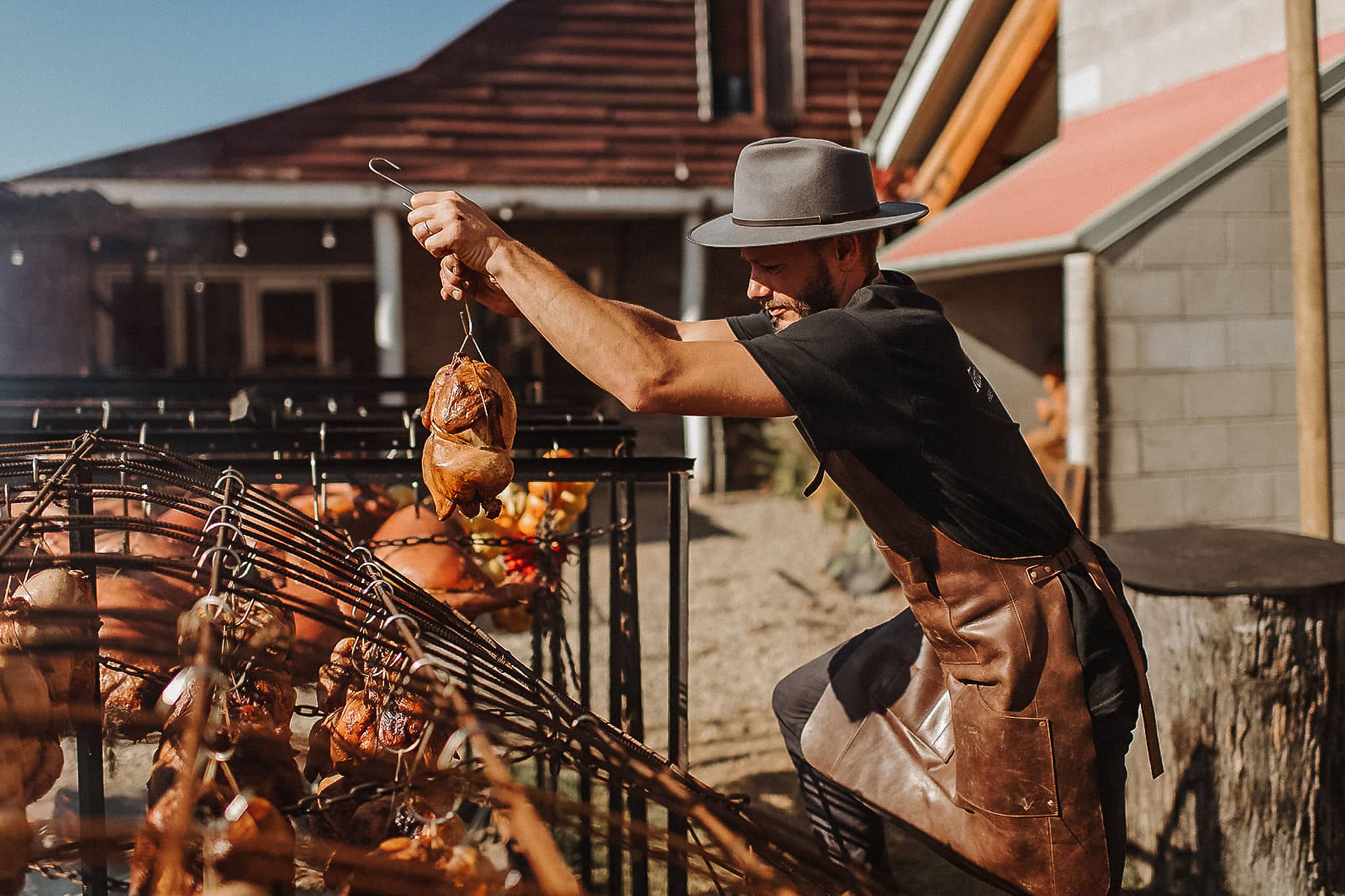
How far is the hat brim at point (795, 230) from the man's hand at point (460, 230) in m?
0.46

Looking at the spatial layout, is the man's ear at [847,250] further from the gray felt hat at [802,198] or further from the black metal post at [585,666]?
the black metal post at [585,666]

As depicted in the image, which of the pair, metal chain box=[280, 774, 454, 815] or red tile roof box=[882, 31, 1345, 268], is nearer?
metal chain box=[280, 774, 454, 815]

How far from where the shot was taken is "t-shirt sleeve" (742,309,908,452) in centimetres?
203

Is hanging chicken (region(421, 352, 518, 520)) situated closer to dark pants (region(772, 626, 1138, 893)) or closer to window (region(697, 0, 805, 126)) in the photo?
dark pants (region(772, 626, 1138, 893))

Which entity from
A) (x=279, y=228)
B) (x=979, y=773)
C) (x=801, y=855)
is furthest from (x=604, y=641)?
(x=279, y=228)

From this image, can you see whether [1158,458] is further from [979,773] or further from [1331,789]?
[979,773]

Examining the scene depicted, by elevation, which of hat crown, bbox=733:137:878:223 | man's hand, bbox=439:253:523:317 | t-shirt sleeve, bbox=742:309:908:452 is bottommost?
t-shirt sleeve, bbox=742:309:908:452

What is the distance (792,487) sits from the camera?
11094 millimetres

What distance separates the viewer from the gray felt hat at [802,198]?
2.35m

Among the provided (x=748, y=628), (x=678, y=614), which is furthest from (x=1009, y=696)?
(x=748, y=628)

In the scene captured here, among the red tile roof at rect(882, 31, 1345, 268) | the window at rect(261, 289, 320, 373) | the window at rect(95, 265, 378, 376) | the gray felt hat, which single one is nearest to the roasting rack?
the gray felt hat

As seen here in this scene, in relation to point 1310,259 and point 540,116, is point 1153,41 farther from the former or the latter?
point 540,116

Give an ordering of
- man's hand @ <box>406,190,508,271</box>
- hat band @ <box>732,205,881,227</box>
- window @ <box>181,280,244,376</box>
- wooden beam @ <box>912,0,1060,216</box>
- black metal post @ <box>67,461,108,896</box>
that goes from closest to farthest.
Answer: black metal post @ <box>67,461,108,896</box>, man's hand @ <box>406,190,508,271</box>, hat band @ <box>732,205,881,227</box>, wooden beam @ <box>912,0,1060,216</box>, window @ <box>181,280,244,376</box>

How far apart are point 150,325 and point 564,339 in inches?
444
